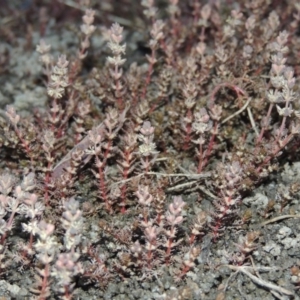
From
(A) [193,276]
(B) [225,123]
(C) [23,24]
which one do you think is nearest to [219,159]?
(B) [225,123]

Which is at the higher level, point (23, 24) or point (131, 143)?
point (131, 143)

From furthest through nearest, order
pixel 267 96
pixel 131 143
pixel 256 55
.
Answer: pixel 256 55 → pixel 267 96 → pixel 131 143

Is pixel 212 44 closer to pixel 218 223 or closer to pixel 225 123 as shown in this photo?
pixel 225 123

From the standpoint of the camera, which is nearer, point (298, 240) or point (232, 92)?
point (298, 240)

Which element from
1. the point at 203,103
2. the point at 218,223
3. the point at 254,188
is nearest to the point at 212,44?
the point at 203,103

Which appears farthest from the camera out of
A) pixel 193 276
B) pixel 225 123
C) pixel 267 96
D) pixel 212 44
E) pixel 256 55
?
pixel 212 44

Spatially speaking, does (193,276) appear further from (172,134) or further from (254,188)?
(172,134)
